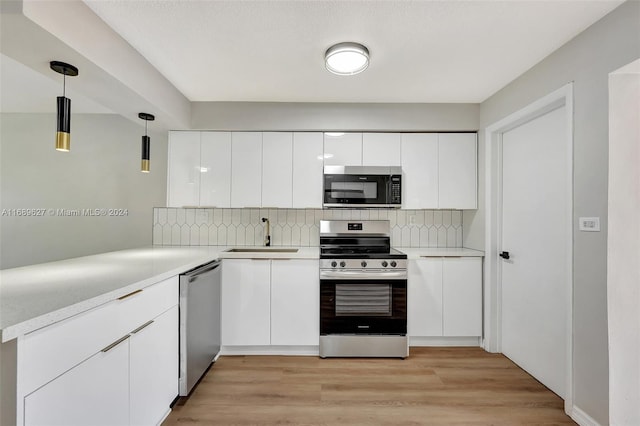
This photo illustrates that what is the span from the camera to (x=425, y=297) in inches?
114

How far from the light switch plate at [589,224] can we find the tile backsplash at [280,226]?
1576 mm

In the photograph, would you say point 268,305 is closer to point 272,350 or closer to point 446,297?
point 272,350

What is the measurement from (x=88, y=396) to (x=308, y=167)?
7.74 feet

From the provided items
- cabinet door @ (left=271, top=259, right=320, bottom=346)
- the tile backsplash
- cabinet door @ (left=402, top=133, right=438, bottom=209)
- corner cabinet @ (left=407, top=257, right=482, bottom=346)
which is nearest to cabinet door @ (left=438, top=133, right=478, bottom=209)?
cabinet door @ (left=402, top=133, right=438, bottom=209)

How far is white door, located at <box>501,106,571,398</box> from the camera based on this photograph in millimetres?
2109

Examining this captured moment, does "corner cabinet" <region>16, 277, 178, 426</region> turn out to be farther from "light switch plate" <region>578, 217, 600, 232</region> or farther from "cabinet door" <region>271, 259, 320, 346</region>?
"light switch plate" <region>578, 217, 600, 232</region>

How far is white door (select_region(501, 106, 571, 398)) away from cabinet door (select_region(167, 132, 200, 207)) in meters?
3.01

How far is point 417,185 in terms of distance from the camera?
3.06 m

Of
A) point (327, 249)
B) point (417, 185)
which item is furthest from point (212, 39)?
point (417, 185)

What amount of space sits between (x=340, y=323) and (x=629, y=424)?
1852mm

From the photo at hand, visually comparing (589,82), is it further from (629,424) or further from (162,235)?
(162,235)

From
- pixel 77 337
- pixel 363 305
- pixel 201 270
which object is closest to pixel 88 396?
pixel 77 337

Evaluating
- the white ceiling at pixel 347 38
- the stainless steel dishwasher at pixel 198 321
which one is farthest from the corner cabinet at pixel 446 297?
the stainless steel dishwasher at pixel 198 321

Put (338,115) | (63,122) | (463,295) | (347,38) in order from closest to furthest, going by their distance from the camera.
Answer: (63,122) → (347,38) → (463,295) → (338,115)
